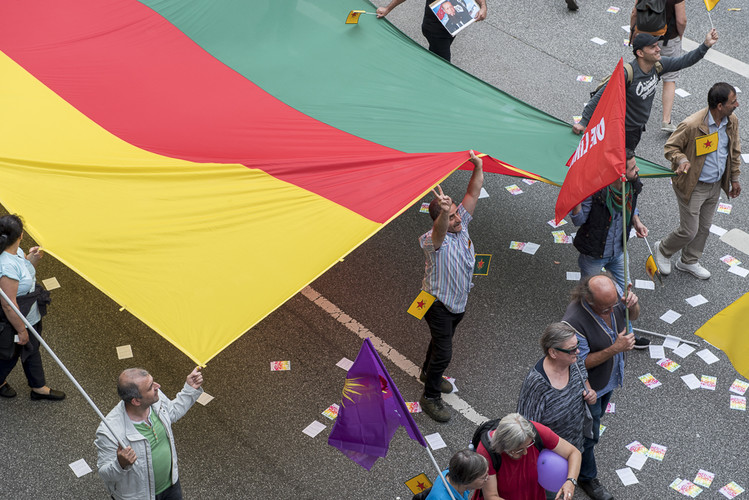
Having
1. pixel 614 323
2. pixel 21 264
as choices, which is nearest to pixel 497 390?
pixel 614 323

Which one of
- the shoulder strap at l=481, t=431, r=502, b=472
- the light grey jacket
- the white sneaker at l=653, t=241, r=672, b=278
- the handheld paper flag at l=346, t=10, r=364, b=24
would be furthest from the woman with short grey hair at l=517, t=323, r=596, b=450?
the handheld paper flag at l=346, t=10, r=364, b=24

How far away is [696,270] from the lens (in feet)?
25.1

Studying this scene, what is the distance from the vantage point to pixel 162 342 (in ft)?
22.8

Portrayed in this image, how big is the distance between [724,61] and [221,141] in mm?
7245

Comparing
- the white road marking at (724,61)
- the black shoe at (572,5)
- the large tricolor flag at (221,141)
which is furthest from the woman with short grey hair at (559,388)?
the black shoe at (572,5)

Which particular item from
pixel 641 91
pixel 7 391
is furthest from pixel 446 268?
pixel 7 391

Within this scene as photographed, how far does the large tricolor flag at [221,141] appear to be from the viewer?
17.5 feet

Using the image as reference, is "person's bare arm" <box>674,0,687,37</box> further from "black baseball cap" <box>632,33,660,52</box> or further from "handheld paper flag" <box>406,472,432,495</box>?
"handheld paper flag" <box>406,472,432,495</box>

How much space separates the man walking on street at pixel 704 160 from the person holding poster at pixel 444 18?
8.45 ft

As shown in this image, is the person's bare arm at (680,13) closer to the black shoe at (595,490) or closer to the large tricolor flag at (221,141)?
the large tricolor flag at (221,141)

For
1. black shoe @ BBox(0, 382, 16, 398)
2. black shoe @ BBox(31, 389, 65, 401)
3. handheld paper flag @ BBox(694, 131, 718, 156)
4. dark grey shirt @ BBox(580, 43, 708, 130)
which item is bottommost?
black shoe @ BBox(31, 389, 65, 401)

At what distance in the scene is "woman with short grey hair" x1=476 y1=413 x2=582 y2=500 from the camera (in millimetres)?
4398

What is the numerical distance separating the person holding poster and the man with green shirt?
506 cm

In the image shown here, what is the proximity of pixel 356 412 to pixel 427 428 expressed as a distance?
1.38m
